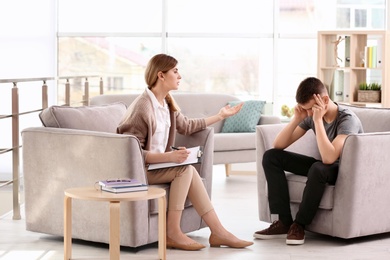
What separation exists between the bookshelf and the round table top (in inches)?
167

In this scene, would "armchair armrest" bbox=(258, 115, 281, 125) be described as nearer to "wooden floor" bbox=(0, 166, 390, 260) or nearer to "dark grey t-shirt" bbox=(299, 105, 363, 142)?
"wooden floor" bbox=(0, 166, 390, 260)

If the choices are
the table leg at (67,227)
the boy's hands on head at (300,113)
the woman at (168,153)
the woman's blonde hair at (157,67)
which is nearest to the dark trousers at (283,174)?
the boy's hands on head at (300,113)

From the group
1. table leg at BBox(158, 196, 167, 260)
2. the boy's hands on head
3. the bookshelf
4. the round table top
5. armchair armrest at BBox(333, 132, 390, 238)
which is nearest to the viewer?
the round table top

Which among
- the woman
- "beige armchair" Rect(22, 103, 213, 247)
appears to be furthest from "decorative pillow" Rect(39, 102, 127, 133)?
the woman

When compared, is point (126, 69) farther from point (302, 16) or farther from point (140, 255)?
Result: point (140, 255)

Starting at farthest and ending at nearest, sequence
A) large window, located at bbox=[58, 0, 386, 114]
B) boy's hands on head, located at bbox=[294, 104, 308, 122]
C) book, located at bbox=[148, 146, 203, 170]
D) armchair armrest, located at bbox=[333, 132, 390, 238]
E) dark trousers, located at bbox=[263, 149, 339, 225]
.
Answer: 1. large window, located at bbox=[58, 0, 386, 114]
2. boy's hands on head, located at bbox=[294, 104, 308, 122]
3. dark trousers, located at bbox=[263, 149, 339, 225]
4. armchair armrest, located at bbox=[333, 132, 390, 238]
5. book, located at bbox=[148, 146, 203, 170]

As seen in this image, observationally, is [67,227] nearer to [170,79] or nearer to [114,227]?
[114,227]

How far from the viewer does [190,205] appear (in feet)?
16.1

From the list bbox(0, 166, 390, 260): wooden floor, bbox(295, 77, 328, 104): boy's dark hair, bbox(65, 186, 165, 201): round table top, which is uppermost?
bbox(295, 77, 328, 104): boy's dark hair

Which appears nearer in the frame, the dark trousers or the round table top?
the round table top

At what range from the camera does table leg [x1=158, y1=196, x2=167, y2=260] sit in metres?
4.21

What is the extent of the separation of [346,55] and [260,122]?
1167 millimetres

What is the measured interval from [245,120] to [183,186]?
2911 mm

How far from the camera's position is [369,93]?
7.89 meters
